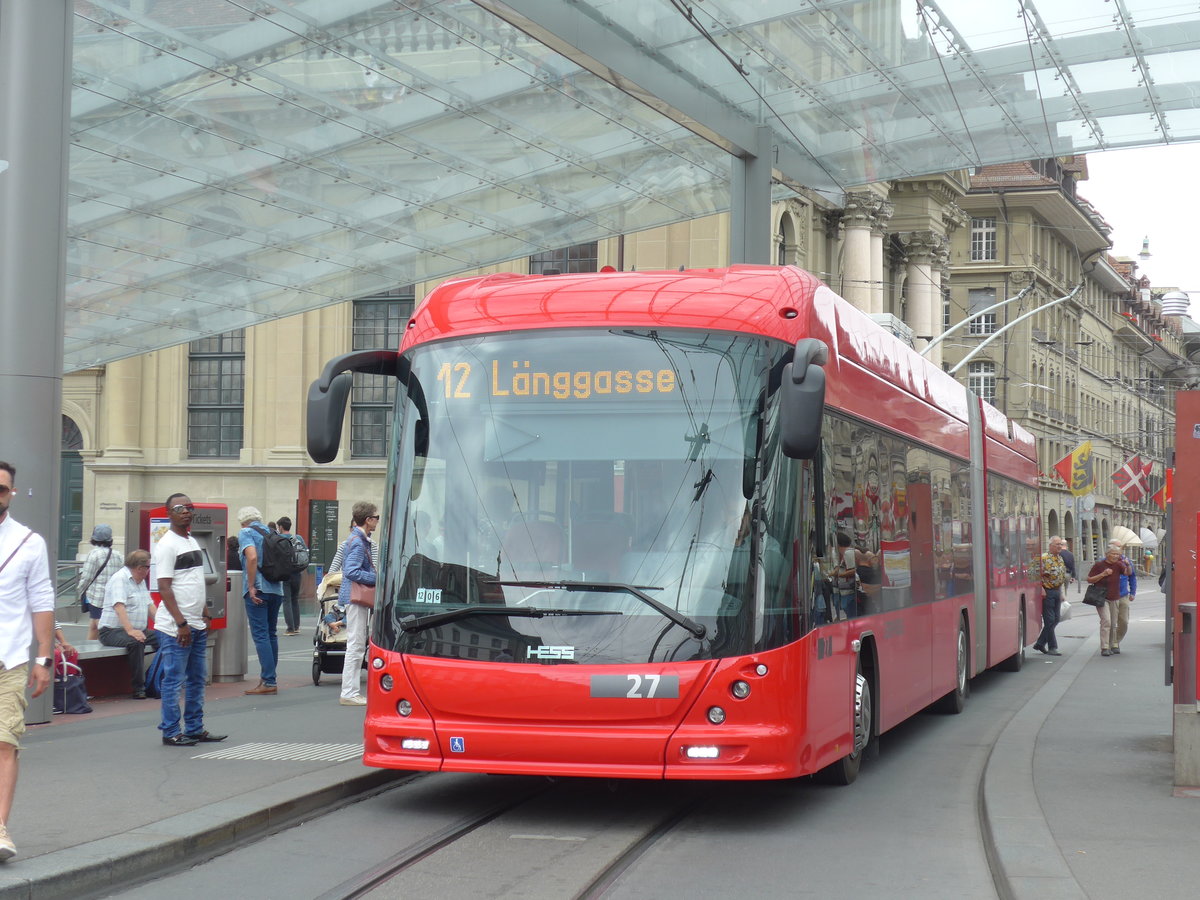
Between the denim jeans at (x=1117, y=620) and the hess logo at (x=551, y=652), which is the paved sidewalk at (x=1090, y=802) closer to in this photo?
the hess logo at (x=551, y=652)

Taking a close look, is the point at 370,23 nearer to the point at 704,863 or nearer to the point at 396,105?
the point at 396,105

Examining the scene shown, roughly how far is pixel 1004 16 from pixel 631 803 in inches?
340

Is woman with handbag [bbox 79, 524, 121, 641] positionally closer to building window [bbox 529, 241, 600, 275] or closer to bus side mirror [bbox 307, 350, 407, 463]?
bus side mirror [bbox 307, 350, 407, 463]

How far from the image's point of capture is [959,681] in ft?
49.1

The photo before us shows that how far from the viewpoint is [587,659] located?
7969mm

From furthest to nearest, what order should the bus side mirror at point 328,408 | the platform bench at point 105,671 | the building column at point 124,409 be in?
the building column at point 124,409, the platform bench at point 105,671, the bus side mirror at point 328,408

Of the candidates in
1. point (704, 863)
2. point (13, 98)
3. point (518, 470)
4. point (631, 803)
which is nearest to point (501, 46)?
point (13, 98)

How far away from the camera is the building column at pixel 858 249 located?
5397 centimetres

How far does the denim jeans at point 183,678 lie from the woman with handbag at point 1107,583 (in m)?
14.6

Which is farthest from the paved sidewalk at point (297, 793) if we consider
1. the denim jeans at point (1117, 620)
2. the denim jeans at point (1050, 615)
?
the denim jeans at point (1050, 615)

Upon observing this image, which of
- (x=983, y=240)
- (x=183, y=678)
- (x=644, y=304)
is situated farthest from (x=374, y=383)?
(x=983, y=240)

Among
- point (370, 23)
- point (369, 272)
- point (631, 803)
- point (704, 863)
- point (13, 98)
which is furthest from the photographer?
point (369, 272)

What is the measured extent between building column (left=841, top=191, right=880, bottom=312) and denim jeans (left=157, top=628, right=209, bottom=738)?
148 feet

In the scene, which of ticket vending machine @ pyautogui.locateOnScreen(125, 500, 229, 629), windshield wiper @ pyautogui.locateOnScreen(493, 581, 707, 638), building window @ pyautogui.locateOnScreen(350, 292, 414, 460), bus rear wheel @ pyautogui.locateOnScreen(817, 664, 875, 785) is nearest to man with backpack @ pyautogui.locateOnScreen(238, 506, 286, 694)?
ticket vending machine @ pyautogui.locateOnScreen(125, 500, 229, 629)
